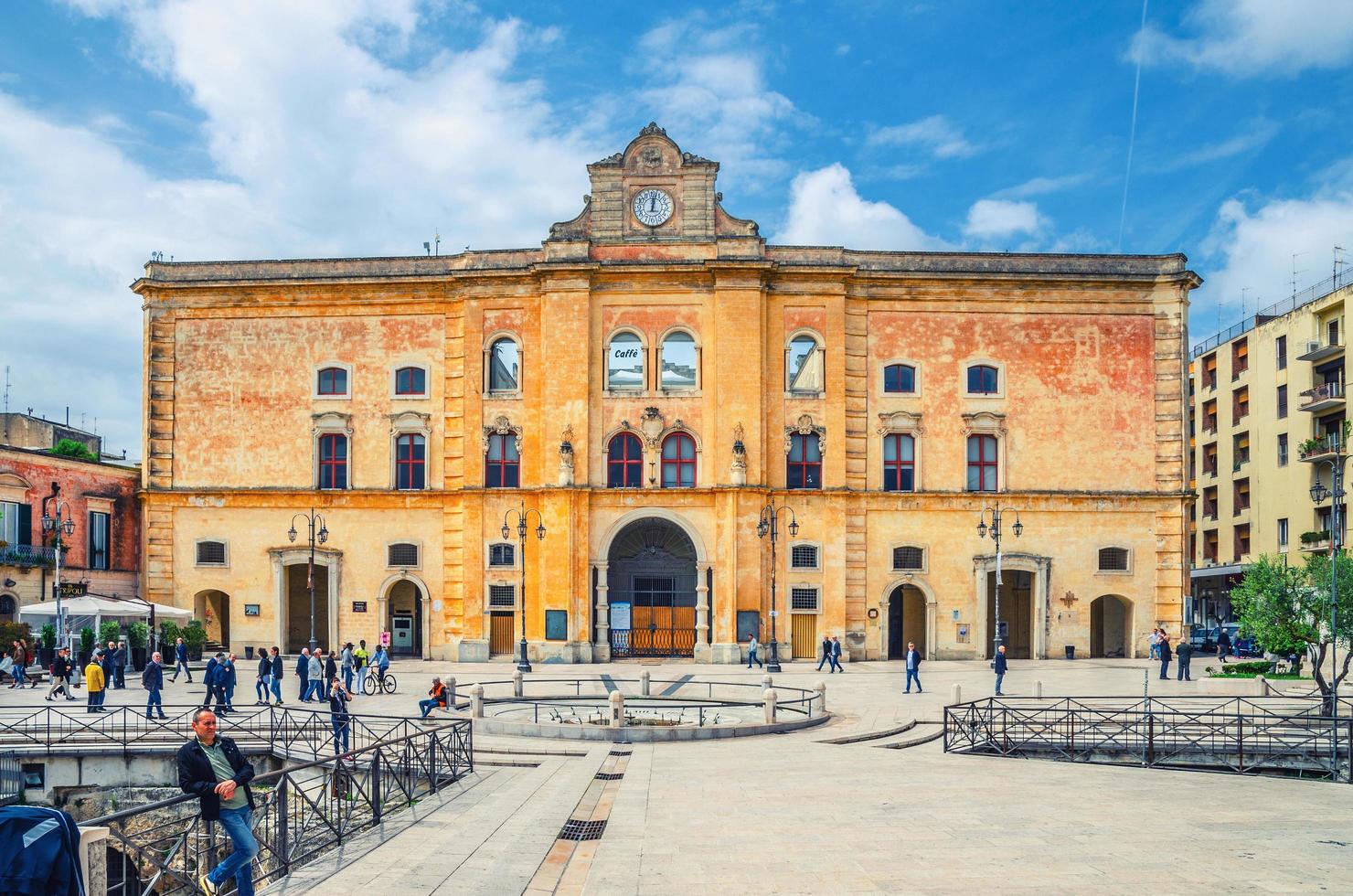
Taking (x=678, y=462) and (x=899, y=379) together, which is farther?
(x=899, y=379)

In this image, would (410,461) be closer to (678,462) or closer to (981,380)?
(678,462)

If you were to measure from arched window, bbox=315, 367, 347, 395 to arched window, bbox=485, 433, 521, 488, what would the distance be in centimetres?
642

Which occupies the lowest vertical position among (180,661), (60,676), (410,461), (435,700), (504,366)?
(180,661)

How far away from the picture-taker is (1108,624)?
152 ft

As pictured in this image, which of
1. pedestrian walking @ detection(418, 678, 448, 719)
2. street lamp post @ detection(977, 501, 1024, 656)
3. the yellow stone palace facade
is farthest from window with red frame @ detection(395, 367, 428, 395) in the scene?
street lamp post @ detection(977, 501, 1024, 656)

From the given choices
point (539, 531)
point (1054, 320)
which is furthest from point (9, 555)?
point (1054, 320)

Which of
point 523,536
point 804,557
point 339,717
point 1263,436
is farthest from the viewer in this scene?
point 1263,436

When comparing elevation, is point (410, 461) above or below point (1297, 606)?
above

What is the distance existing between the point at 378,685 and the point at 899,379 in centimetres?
2266

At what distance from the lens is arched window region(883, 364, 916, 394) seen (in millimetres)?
44000

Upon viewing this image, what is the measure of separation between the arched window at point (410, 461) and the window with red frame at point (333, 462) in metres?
2.04

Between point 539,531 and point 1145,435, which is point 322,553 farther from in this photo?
point 1145,435

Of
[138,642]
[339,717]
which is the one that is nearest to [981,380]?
[339,717]

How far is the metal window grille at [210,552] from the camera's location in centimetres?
4422
